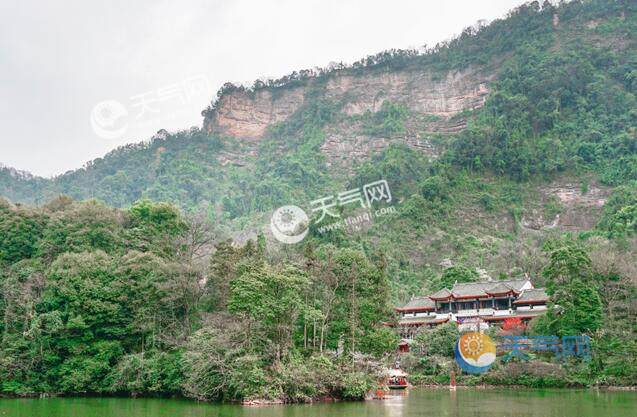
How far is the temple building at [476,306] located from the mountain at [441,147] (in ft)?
32.2

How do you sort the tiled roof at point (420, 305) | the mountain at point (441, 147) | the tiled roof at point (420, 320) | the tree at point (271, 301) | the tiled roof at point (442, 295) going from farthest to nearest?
the mountain at point (441, 147) → the tiled roof at point (420, 305) → the tiled roof at point (442, 295) → the tiled roof at point (420, 320) → the tree at point (271, 301)

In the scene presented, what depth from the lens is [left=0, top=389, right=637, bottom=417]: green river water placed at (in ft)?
61.1

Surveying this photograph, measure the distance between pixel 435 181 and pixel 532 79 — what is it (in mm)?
24565

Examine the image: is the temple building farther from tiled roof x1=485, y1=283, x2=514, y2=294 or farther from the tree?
the tree

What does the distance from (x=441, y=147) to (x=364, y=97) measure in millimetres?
22057

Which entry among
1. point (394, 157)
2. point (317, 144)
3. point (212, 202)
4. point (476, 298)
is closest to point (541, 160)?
point (394, 157)

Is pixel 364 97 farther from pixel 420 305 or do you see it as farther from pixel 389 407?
pixel 389 407

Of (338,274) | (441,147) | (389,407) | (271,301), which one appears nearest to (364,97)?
(441,147)

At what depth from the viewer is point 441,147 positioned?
9238 cm

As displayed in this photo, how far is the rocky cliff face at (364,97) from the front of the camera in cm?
10119

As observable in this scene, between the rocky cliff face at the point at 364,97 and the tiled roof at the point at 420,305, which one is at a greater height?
the rocky cliff face at the point at 364,97

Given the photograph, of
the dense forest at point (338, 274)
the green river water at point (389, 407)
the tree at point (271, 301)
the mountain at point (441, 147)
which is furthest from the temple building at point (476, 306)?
the tree at point (271, 301)

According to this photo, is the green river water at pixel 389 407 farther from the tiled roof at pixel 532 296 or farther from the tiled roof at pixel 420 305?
the tiled roof at pixel 420 305

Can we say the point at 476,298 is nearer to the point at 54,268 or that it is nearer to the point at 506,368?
the point at 506,368
